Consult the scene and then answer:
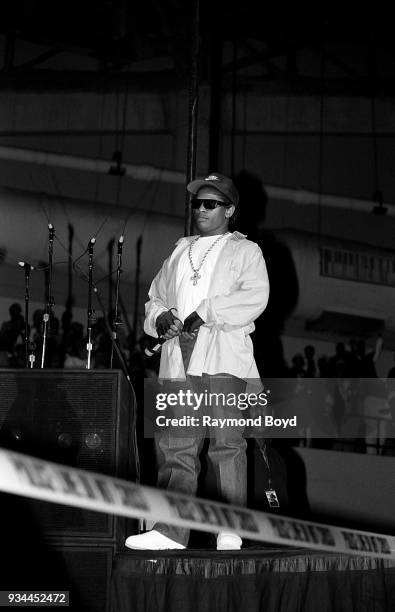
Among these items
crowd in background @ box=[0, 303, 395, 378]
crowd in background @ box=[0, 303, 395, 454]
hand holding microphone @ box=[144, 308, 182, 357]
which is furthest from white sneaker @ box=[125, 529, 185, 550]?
crowd in background @ box=[0, 303, 395, 454]

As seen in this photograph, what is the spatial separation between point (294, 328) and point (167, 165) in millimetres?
2349

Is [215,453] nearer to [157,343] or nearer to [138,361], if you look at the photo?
[157,343]

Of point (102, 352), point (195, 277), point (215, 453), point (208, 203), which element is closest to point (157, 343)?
point (195, 277)

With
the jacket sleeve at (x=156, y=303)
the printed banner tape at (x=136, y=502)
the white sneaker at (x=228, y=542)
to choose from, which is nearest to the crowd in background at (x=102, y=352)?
the jacket sleeve at (x=156, y=303)

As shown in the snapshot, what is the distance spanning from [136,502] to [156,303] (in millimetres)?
1863

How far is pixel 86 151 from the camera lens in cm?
948

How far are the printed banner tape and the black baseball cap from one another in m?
1.60

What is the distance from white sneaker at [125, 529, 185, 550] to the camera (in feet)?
8.82

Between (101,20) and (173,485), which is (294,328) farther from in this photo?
(173,485)

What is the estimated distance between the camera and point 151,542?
2701 millimetres

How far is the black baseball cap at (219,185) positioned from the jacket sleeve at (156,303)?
0.32 metres

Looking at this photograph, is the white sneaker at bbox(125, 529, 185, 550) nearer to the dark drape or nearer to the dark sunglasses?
the dark drape

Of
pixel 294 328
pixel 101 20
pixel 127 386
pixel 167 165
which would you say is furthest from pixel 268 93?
pixel 127 386

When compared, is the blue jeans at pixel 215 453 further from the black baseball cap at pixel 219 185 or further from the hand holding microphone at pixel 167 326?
the black baseball cap at pixel 219 185
